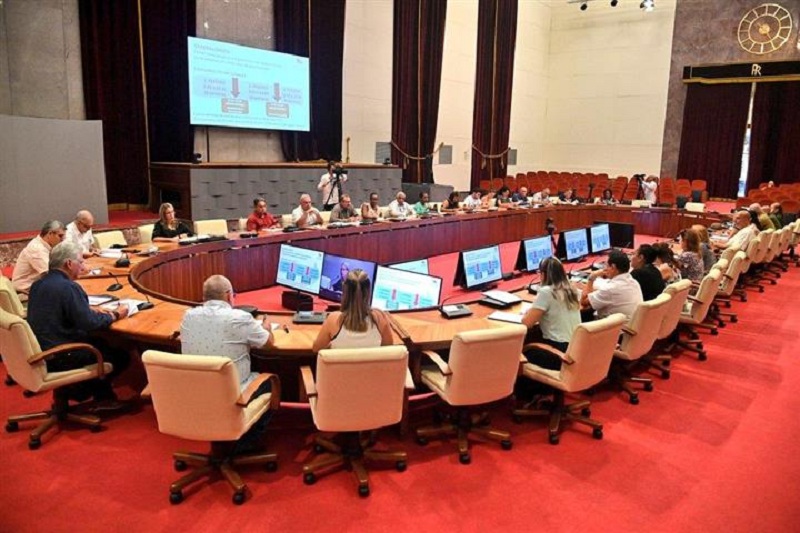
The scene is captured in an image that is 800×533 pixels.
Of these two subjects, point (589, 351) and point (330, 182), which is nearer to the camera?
point (589, 351)

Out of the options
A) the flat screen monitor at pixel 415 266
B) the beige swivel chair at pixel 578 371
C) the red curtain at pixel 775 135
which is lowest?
the beige swivel chair at pixel 578 371

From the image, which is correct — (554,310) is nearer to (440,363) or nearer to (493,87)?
(440,363)

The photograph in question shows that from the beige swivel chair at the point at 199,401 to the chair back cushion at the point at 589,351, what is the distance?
5.75ft

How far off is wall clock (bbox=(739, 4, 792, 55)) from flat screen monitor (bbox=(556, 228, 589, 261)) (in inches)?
429

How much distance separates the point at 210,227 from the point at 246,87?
4.74 meters

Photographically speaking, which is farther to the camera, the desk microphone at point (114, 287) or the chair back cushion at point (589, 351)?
the desk microphone at point (114, 287)

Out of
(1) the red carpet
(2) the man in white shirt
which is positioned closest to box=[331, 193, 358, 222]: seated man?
(2) the man in white shirt

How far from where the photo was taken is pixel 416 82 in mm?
14297

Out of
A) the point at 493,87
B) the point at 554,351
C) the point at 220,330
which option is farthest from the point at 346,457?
the point at 493,87

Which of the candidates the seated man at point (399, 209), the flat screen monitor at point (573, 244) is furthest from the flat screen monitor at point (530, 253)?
the seated man at point (399, 209)

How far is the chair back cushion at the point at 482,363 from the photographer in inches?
121

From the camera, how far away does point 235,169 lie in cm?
961

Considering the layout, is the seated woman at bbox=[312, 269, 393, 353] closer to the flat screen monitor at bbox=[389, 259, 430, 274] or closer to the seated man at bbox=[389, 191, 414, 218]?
the flat screen monitor at bbox=[389, 259, 430, 274]

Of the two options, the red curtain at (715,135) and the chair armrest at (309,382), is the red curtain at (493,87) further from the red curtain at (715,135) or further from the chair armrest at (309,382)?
the chair armrest at (309,382)
